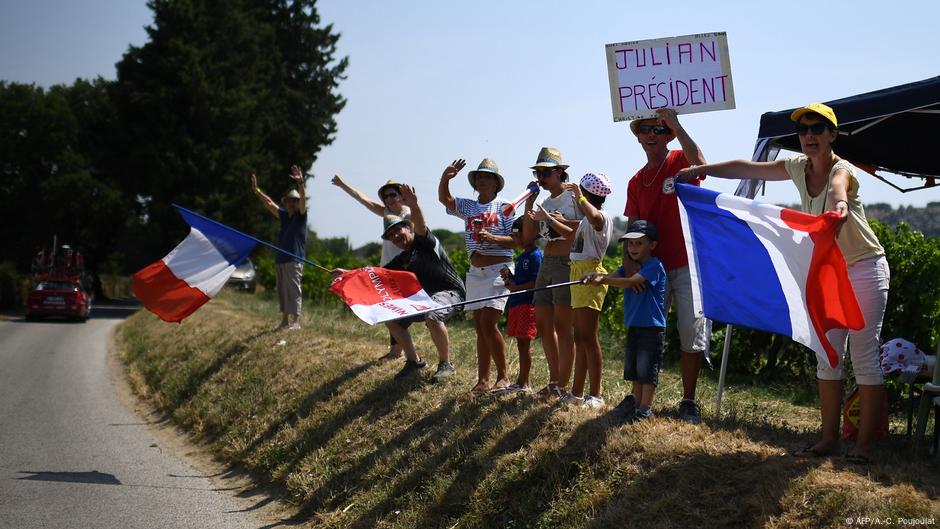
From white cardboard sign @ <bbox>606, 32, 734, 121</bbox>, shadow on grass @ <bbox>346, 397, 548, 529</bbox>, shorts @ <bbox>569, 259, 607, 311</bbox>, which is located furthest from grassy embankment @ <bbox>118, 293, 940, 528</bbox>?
white cardboard sign @ <bbox>606, 32, 734, 121</bbox>

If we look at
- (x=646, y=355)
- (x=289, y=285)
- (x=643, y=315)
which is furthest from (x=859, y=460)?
(x=289, y=285)

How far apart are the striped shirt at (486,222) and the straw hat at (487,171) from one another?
0.24 metres

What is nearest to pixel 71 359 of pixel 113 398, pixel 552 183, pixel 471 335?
pixel 113 398

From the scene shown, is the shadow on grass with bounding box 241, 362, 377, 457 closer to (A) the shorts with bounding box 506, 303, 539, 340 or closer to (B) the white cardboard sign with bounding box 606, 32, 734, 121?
(A) the shorts with bounding box 506, 303, 539, 340

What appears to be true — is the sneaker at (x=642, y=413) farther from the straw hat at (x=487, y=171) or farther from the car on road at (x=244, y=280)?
the car on road at (x=244, y=280)

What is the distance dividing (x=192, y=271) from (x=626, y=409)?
5.86 m

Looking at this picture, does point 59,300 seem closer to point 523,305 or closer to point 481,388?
point 481,388

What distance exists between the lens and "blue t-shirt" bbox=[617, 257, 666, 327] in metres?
6.87

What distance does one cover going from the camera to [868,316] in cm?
565

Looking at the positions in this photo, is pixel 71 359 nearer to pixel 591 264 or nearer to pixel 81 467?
pixel 81 467

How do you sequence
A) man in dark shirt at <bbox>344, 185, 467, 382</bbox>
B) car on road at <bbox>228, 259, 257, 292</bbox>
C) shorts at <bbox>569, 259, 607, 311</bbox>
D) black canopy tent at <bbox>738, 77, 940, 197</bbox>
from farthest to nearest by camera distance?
1. car on road at <bbox>228, 259, 257, 292</bbox>
2. man in dark shirt at <bbox>344, 185, 467, 382</bbox>
3. shorts at <bbox>569, 259, 607, 311</bbox>
4. black canopy tent at <bbox>738, 77, 940, 197</bbox>

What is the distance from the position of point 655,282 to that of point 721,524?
2129mm

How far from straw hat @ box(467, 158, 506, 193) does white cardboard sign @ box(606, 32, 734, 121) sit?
1999mm

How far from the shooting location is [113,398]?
15461 millimetres
